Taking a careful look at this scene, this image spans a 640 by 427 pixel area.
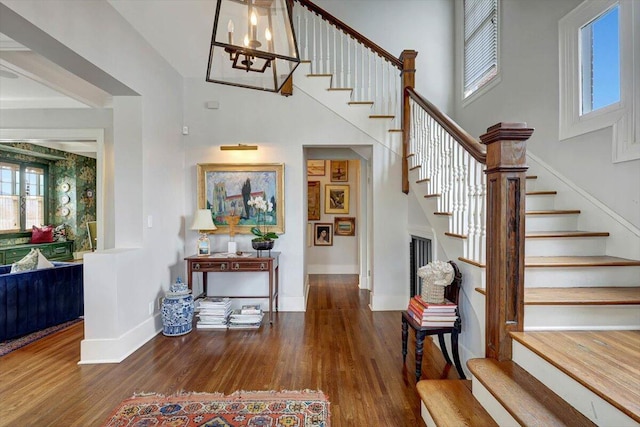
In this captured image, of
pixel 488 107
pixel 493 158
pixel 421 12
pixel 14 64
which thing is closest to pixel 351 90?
pixel 488 107

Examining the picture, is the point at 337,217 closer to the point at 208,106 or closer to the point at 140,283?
the point at 208,106

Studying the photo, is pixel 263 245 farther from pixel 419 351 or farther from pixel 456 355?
pixel 456 355

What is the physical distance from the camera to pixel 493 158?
1798mm

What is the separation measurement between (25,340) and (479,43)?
6426 mm

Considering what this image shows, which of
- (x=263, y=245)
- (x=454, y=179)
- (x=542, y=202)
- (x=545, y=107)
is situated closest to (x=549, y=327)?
(x=454, y=179)

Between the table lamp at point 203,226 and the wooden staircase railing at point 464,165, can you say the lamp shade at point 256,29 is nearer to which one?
the wooden staircase railing at point 464,165

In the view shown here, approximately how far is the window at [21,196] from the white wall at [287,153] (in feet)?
16.1

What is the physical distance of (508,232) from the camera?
68.6 inches

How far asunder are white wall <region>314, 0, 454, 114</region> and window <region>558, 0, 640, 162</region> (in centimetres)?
191

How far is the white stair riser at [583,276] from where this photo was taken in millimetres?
2088

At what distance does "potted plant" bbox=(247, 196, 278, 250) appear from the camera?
12.0 feet

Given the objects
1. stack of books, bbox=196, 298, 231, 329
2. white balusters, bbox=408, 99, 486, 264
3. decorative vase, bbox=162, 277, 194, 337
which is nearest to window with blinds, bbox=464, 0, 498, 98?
white balusters, bbox=408, 99, 486, 264

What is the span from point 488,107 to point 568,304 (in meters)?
2.93

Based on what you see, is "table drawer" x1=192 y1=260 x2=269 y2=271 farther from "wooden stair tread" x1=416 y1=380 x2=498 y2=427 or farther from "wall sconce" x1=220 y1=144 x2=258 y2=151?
"wooden stair tread" x1=416 y1=380 x2=498 y2=427
